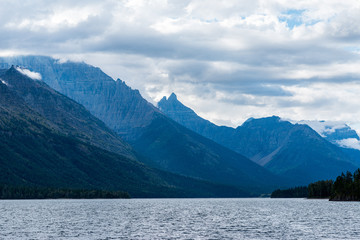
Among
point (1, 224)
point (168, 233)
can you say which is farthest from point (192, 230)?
point (1, 224)

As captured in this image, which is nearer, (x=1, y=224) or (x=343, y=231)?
(x=343, y=231)

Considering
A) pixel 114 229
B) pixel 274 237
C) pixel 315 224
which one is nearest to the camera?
pixel 274 237

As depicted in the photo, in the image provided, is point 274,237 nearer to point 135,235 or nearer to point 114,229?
point 135,235

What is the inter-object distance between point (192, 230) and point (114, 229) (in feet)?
69.9

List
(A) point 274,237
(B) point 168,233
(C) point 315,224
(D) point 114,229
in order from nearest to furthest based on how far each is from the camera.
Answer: (A) point 274,237, (B) point 168,233, (D) point 114,229, (C) point 315,224

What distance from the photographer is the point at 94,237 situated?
123312mm

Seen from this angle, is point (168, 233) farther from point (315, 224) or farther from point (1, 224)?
point (1, 224)

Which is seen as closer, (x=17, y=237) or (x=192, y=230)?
(x=17, y=237)

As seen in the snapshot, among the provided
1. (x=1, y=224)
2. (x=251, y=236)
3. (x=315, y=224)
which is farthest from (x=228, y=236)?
(x=1, y=224)

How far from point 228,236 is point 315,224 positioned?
41981 mm

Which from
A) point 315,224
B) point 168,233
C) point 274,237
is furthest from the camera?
point 315,224

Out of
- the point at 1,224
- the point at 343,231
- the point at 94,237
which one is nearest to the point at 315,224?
the point at 343,231

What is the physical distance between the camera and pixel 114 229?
473ft

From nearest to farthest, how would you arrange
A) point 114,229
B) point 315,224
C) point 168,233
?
1. point 168,233
2. point 114,229
3. point 315,224
